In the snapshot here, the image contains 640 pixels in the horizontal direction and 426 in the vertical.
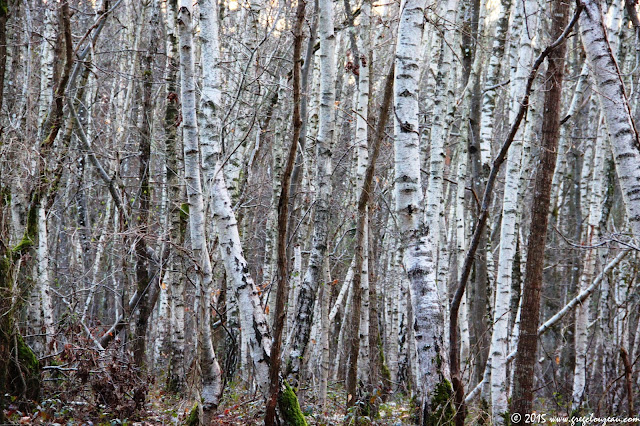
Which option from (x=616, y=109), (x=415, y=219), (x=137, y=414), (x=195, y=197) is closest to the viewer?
(x=616, y=109)

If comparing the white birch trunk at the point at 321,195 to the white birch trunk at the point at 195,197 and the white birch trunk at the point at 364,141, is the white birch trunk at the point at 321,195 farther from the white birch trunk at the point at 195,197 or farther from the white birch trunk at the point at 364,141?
the white birch trunk at the point at 195,197

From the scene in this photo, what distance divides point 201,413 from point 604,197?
8.49 meters

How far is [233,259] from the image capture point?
190 inches

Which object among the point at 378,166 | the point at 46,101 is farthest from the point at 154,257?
the point at 378,166

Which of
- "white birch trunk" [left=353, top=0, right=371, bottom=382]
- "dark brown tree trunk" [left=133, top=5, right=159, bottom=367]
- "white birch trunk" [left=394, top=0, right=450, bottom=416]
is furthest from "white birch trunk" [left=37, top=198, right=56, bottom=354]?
"white birch trunk" [left=394, top=0, right=450, bottom=416]

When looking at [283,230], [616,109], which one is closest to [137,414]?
[283,230]

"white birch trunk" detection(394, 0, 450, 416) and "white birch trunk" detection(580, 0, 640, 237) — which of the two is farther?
"white birch trunk" detection(394, 0, 450, 416)

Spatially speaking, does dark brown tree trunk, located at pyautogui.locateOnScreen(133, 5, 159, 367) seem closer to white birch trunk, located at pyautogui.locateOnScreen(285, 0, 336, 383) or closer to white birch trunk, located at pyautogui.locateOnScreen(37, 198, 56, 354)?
white birch trunk, located at pyautogui.locateOnScreen(37, 198, 56, 354)

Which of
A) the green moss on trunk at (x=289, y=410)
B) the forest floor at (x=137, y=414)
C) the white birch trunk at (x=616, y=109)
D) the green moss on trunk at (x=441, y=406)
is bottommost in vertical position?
the forest floor at (x=137, y=414)

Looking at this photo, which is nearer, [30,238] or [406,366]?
[30,238]

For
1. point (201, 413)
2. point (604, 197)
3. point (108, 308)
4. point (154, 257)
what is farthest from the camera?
point (108, 308)

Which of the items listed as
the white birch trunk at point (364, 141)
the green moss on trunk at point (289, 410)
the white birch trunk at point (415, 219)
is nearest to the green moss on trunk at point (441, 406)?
the white birch trunk at point (415, 219)

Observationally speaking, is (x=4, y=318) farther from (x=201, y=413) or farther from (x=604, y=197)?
(x=604, y=197)

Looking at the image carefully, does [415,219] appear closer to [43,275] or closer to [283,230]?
[283,230]
